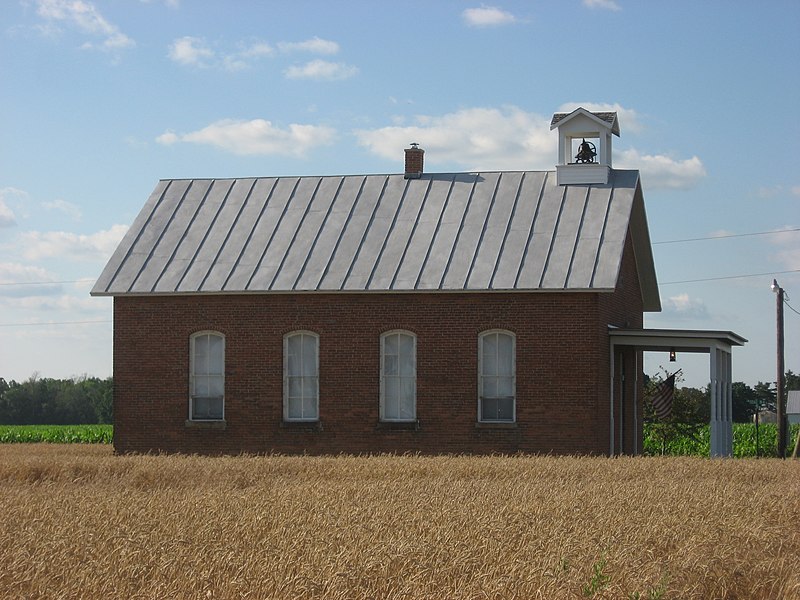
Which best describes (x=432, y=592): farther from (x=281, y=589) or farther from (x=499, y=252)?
(x=499, y=252)

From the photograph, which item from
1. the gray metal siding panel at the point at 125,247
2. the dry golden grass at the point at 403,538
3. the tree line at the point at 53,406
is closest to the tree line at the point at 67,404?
the tree line at the point at 53,406

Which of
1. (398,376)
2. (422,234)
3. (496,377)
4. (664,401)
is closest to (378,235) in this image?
(422,234)

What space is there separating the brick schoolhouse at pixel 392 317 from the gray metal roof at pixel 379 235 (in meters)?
0.05

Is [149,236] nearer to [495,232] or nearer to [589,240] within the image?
[495,232]

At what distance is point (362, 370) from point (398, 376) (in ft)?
2.56

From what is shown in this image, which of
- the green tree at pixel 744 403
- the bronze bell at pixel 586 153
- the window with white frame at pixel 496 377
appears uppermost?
the bronze bell at pixel 586 153

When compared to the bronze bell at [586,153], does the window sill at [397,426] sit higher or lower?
lower

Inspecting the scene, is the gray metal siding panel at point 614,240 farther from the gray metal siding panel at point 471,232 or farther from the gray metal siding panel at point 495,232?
the gray metal siding panel at point 471,232

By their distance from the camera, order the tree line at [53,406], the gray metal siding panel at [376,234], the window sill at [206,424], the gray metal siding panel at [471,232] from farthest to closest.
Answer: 1. the tree line at [53,406]
2. the window sill at [206,424]
3. the gray metal siding panel at [376,234]
4. the gray metal siding panel at [471,232]

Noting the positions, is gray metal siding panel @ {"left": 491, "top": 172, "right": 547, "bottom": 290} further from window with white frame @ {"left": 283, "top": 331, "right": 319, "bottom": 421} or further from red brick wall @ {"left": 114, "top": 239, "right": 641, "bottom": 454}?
window with white frame @ {"left": 283, "top": 331, "right": 319, "bottom": 421}

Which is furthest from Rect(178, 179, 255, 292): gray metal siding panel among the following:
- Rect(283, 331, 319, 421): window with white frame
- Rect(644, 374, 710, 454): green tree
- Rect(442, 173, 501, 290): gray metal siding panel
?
Rect(644, 374, 710, 454): green tree

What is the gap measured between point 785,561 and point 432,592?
11.6ft

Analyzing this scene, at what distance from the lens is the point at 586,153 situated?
30.0 meters

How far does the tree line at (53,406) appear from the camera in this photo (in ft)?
260
